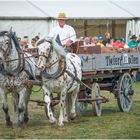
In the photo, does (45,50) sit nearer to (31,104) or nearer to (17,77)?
(17,77)

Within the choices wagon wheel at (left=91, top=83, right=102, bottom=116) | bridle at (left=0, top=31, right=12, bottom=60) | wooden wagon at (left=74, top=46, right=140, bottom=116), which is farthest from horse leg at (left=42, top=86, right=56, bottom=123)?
wagon wheel at (left=91, top=83, right=102, bottom=116)

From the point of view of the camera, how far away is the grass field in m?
10.8

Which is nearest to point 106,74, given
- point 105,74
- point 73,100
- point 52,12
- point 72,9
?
point 105,74

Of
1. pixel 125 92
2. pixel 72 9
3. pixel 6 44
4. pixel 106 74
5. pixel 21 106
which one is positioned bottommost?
pixel 125 92

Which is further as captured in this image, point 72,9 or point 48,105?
point 72,9

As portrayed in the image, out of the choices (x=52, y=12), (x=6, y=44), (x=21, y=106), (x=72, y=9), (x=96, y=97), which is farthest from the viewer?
(x=72, y=9)

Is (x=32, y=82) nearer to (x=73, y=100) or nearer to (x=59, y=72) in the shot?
(x=59, y=72)

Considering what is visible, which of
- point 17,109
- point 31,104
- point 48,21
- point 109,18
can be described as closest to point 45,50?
point 17,109

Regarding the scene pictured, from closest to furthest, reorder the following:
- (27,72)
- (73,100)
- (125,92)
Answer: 1. (27,72)
2. (73,100)
3. (125,92)

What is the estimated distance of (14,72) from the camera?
457 inches

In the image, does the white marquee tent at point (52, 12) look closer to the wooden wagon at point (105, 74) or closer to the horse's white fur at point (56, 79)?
the wooden wagon at point (105, 74)

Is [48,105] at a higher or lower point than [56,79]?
lower

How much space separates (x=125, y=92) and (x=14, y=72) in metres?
3.86

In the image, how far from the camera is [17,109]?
1186 centimetres
